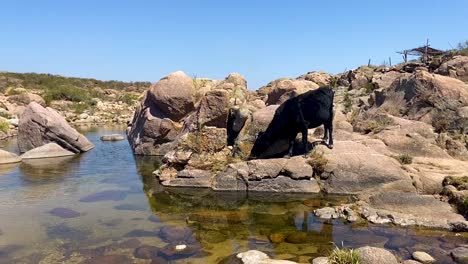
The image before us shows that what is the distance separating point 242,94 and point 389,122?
24.0 feet

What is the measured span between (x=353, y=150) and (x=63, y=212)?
387 inches

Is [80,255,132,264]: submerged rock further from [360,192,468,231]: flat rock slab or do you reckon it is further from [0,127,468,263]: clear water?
[360,192,468,231]: flat rock slab

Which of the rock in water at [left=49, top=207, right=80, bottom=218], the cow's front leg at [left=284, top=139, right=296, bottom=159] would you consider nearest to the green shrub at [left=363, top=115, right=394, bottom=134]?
the cow's front leg at [left=284, top=139, right=296, bottom=159]

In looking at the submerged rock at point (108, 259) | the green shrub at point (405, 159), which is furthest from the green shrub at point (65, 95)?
the submerged rock at point (108, 259)

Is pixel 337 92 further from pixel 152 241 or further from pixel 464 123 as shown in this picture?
pixel 152 241

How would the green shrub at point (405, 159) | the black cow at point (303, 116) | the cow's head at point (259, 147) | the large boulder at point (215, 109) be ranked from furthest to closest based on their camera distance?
the large boulder at point (215, 109)
the cow's head at point (259, 147)
the black cow at point (303, 116)
the green shrub at point (405, 159)

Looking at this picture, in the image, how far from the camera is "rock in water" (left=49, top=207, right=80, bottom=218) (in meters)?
11.8

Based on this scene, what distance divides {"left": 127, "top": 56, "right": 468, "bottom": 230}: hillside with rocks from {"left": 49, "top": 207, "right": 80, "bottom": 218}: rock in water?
4008 mm

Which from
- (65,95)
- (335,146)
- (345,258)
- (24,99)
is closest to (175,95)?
(335,146)

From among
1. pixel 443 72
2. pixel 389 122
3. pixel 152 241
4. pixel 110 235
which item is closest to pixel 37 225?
pixel 110 235

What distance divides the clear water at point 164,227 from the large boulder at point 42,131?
5.83m

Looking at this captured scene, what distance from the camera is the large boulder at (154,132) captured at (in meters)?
22.1

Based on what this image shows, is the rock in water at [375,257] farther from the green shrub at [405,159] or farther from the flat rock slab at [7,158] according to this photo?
the flat rock slab at [7,158]

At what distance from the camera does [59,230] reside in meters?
10.6
